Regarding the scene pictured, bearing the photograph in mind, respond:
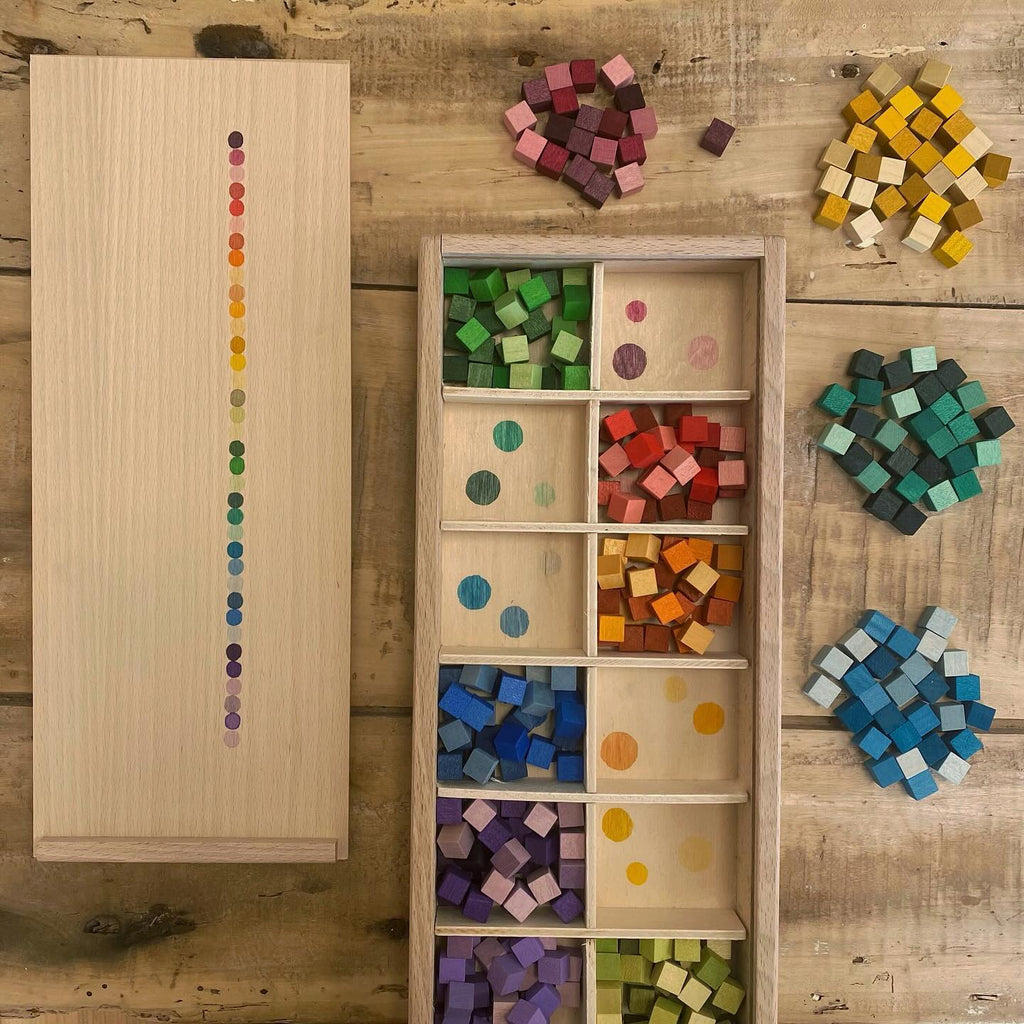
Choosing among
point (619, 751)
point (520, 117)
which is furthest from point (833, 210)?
point (619, 751)

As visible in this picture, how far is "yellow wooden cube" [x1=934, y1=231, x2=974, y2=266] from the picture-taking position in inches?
28.0

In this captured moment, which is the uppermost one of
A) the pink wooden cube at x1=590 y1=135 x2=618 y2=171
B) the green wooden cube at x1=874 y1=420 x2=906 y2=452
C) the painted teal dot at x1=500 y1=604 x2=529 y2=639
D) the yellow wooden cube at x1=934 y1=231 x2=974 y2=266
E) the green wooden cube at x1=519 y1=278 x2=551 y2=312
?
the pink wooden cube at x1=590 y1=135 x2=618 y2=171

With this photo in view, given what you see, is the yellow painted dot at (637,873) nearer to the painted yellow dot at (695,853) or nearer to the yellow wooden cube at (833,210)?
the painted yellow dot at (695,853)

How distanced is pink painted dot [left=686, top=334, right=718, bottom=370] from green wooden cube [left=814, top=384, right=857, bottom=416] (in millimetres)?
111

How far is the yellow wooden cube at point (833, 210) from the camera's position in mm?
708

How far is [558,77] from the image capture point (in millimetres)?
699

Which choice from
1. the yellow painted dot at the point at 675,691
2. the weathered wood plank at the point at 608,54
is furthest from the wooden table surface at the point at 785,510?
the yellow painted dot at the point at 675,691

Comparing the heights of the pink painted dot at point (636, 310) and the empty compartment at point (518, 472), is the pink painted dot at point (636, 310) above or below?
above

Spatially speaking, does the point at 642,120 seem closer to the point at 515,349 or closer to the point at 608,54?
the point at 608,54

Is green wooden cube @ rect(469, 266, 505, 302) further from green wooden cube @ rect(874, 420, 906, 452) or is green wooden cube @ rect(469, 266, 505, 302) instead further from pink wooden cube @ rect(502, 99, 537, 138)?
green wooden cube @ rect(874, 420, 906, 452)

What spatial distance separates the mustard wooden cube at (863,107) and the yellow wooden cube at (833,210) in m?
0.07

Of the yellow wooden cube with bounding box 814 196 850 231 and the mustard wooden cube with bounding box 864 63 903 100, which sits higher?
the mustard wooden cube with bounding box 864 63 903 100

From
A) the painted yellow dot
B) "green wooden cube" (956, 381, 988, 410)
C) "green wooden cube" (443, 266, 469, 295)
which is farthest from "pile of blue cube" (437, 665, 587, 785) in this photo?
"green wooden cube" (956, 381, 988, 410)

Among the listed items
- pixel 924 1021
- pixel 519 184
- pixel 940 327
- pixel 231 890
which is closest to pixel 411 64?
pixel 519 184
